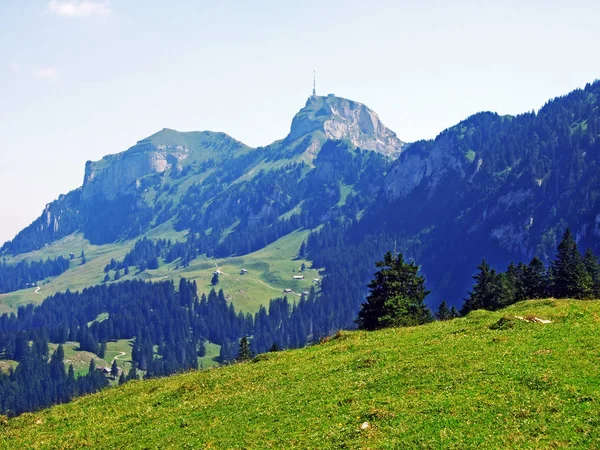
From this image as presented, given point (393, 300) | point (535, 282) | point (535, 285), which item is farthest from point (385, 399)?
point (535, 282)

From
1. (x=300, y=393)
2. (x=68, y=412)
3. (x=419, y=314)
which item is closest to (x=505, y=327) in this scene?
(x=300, y=393)

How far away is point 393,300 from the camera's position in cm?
7588

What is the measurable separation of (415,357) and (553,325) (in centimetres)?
1077

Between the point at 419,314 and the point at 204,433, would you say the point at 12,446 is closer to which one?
the point at 204,433

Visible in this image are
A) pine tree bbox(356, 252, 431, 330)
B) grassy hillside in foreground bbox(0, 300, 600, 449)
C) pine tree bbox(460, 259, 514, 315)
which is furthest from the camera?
pine tree bbox(460, 259, 514, 315)

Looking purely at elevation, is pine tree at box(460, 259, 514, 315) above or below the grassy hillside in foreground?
below

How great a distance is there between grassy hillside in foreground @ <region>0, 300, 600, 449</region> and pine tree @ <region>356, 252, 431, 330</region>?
23.1 metres

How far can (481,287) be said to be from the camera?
11250cm

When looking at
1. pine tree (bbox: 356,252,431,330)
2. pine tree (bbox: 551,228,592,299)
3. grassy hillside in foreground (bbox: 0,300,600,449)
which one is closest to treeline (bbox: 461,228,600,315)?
pine tree (bbox: 551,228,592,299)

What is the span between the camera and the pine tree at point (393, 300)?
241ft

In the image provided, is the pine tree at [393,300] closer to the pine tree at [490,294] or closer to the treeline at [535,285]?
the pine tree at [490,294]

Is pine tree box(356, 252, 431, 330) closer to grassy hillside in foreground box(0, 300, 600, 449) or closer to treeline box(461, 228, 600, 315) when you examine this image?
treeline box(461, 228, 600, 315)

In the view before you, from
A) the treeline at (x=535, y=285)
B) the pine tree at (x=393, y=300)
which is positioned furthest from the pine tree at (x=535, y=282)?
the pine tree at (x=393, y=300)

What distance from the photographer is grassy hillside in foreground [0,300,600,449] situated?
27844mm
